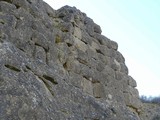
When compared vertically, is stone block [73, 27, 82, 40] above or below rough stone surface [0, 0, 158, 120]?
above

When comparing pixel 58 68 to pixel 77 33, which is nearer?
pixel 58 68

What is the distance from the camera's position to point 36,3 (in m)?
6.16

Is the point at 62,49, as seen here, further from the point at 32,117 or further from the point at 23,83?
the point at 32,117

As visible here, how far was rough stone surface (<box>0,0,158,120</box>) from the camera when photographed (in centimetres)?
420

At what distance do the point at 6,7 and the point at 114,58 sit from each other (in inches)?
127

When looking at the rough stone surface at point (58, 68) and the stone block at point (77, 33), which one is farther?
the stone block at point (77, 33)

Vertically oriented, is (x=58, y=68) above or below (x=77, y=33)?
below

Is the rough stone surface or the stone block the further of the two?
the stone block

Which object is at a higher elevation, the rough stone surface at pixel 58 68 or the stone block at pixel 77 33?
the stone block at pixel 77 33

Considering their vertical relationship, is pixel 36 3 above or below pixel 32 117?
above

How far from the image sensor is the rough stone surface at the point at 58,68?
13.8 ft

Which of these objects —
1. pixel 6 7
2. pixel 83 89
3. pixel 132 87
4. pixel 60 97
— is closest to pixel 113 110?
pixel 83 89

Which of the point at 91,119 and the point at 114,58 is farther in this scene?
the point at 114,58

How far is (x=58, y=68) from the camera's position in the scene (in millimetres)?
5699
